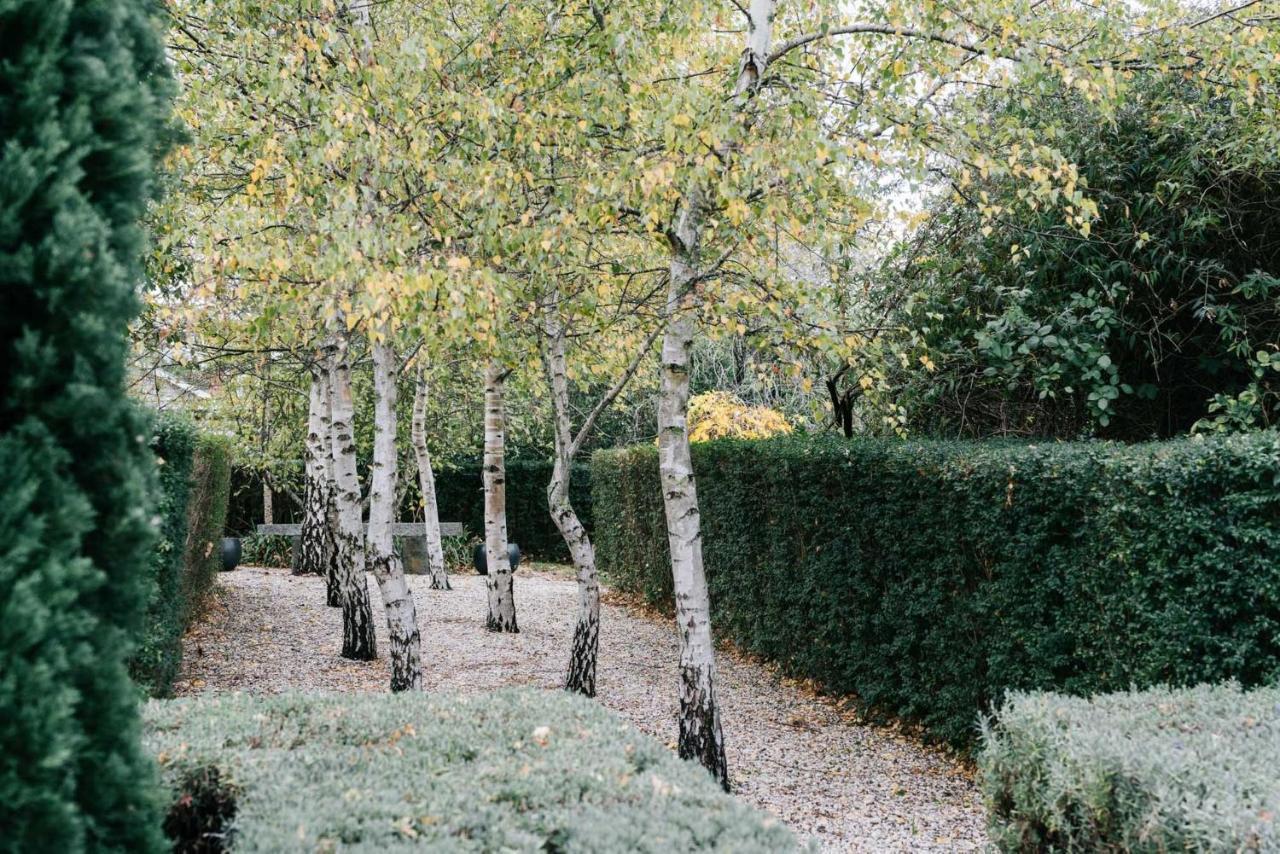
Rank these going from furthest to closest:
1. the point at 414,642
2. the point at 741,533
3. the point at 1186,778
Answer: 1. the point at 741,533
2. the point at 414,642
3. the point at 1186,778

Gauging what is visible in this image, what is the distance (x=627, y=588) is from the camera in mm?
15492

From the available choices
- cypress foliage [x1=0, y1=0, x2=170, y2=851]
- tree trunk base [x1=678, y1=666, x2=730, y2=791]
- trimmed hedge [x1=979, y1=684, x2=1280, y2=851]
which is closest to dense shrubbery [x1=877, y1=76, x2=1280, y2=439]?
tree trunk base [x1=678, y1=666, x2=730, y2=791]

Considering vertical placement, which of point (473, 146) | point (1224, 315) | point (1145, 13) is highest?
point (1145, 13)

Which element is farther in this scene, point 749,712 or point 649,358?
point 649,358

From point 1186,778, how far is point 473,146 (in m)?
5.95

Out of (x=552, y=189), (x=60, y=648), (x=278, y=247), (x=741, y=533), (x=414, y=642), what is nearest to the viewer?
(x=60, y=648)

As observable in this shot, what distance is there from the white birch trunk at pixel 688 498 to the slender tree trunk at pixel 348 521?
3132 mm

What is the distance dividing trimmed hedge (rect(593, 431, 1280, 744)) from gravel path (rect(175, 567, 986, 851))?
421mm

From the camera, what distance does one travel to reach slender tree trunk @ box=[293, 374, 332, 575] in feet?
40.7

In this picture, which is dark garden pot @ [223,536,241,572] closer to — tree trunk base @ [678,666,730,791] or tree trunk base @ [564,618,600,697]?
tree trunk base @ [564,618,600,697]

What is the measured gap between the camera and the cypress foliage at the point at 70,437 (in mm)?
2023

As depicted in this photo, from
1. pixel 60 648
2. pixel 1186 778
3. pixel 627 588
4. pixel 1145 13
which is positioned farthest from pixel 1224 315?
pixel 627 588

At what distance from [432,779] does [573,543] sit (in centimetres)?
558

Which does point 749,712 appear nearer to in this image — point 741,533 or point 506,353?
point 741,533
